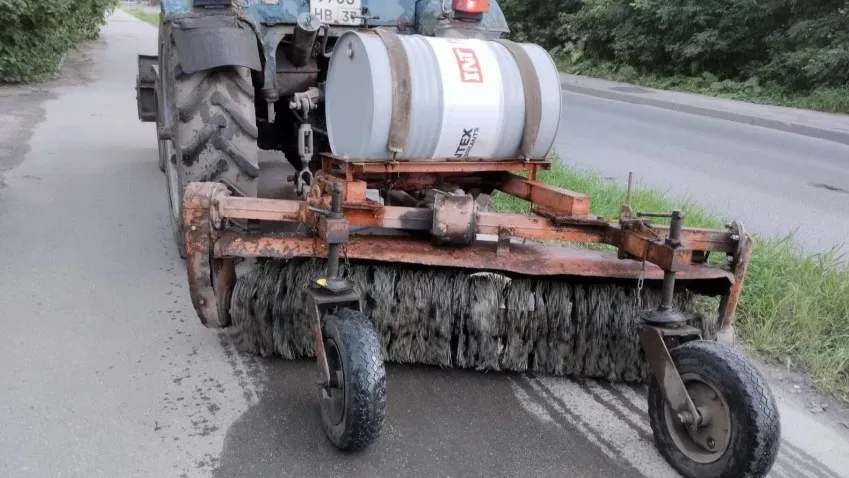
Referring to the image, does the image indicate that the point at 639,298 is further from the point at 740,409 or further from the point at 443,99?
the point at 443,99

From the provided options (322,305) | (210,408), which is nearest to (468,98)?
(322,305)

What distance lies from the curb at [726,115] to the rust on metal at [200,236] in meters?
9.34

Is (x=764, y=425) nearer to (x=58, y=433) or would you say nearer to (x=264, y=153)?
(x=58, y=433)

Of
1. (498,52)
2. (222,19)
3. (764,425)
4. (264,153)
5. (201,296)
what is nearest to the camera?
(764,425)

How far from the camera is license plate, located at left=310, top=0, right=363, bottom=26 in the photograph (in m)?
4.69

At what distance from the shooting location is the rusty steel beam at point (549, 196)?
3.38m

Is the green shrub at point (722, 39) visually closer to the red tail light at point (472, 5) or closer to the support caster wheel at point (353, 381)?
the red tail light at point (472, 5)

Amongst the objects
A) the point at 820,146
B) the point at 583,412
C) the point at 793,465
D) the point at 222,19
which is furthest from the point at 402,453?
the point at 820,146

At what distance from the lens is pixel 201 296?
10.9 feet

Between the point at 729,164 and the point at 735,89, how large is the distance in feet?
28.6

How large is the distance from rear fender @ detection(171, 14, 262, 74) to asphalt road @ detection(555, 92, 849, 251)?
441cm

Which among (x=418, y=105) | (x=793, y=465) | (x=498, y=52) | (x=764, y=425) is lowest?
(x=793, y=465)

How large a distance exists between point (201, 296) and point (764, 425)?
2.25m

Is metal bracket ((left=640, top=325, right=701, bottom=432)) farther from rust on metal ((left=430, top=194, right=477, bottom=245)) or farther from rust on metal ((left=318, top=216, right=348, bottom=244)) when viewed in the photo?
rust on metal ((left=318, top=216, right=348, bottom=244))
